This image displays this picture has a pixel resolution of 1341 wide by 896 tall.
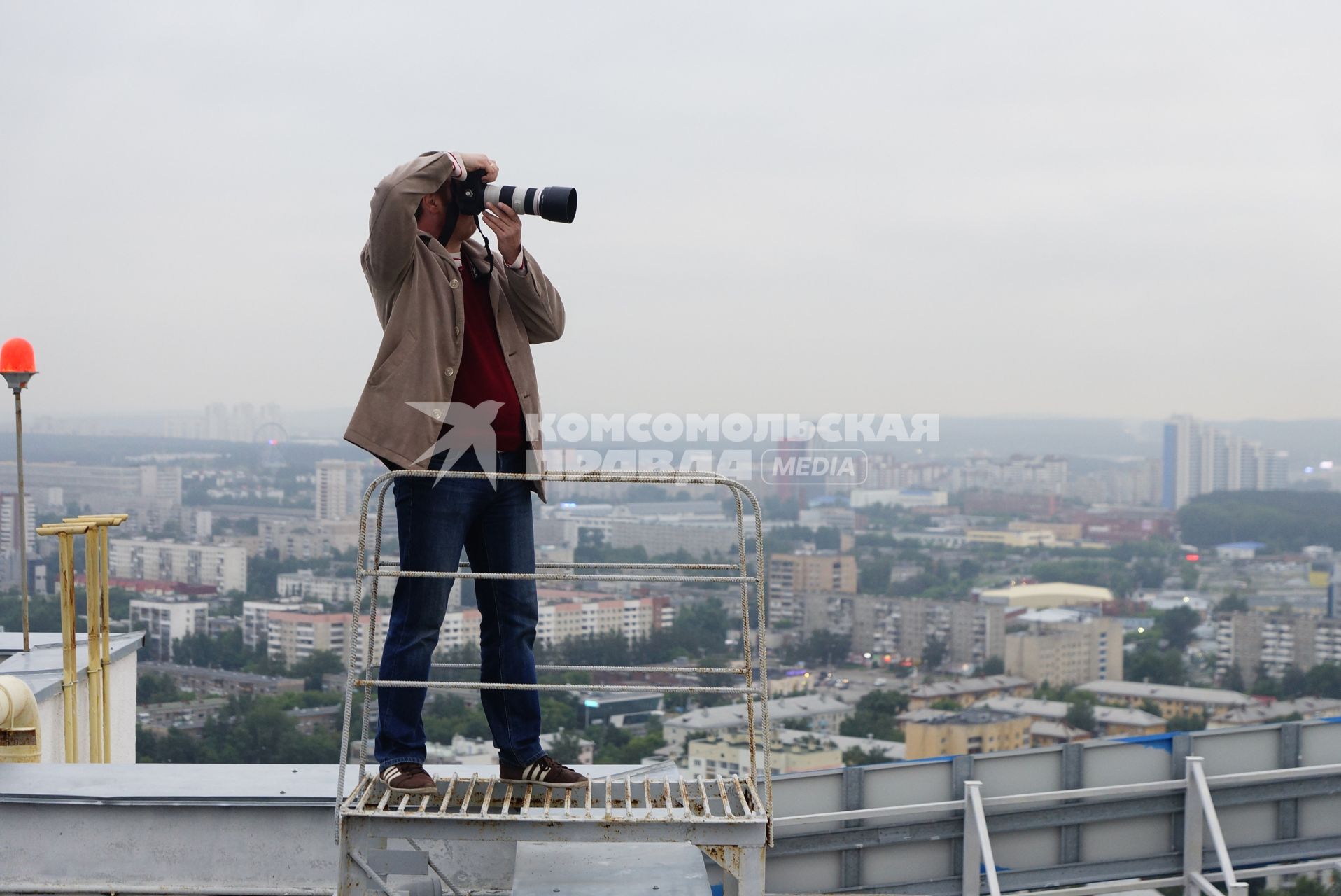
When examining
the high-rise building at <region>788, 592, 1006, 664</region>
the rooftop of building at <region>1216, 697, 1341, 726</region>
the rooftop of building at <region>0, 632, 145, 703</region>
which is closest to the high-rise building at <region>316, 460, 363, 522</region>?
the rooftop of building at <region>0, 632, 145, 703</region>

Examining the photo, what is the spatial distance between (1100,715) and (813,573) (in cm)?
913

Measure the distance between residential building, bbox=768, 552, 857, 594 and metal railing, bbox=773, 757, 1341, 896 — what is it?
28.8m

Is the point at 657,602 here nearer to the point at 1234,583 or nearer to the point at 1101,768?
the point at 1101,768

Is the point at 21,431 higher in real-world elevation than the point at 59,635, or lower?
higher

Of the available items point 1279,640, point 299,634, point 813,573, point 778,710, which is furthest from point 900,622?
point 299,634

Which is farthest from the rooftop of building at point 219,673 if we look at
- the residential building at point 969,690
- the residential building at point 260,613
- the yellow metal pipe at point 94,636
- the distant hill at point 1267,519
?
the distant hill at point 1267,519

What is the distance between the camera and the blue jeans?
228 centimetres

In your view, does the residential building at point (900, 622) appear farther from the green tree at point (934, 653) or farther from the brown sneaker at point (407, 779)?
the brown sneaker at point (407, 779)

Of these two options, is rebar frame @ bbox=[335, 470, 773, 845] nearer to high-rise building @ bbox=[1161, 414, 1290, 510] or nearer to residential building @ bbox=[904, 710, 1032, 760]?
residential building @ bbox=[904, 710, 1032, 760]

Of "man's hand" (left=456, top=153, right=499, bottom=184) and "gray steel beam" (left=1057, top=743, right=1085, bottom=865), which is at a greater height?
"man's hand" (left=456, top=153, right=499, bottom=184)

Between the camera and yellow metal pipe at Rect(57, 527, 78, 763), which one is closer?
the camera

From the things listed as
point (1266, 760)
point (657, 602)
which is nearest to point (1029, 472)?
point (657, 602)

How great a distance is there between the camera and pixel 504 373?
2428 millimetres

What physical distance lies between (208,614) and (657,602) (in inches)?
380
